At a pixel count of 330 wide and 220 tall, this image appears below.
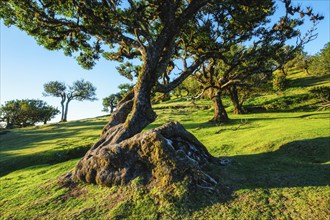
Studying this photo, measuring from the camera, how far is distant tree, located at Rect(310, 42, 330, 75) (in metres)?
70.5

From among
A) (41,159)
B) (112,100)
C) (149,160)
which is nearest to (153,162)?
(149,160)

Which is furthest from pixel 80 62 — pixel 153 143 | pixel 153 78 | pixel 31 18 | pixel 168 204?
pixel 168 204

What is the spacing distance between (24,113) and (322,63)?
313 ft

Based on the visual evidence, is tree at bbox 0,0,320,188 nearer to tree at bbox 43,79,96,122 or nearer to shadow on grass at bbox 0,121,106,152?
shadow on grass at bbox 0,121,106,152

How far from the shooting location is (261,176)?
1048cm

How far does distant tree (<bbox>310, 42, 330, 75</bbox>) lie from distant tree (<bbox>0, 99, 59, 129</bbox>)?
289ft

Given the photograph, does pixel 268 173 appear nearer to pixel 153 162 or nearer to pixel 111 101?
pixel 153 162

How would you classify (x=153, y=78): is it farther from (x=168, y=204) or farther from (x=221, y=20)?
(x=221, y=20)

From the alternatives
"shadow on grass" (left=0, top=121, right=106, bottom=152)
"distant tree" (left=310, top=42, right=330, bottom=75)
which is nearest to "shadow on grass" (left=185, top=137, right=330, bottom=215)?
"shadow on grass" (left=0, top=121, right=106, bottom=152)

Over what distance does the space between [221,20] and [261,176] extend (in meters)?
12.9

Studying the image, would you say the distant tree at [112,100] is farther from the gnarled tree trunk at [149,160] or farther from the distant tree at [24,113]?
the distant tree at [24,113]

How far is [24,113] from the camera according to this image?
3679 inches

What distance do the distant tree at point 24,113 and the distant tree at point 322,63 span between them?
8809 cm

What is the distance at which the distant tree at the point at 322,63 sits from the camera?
70500 mm
